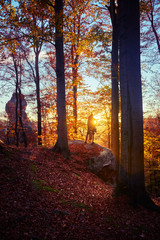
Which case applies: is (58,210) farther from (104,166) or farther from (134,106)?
(104,166)

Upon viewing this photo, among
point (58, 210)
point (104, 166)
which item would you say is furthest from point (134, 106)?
point (104, 166)

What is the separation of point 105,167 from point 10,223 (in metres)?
6.45

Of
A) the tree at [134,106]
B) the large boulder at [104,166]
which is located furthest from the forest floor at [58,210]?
the large boulder at [104,166]

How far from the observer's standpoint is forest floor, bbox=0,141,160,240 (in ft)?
8.76

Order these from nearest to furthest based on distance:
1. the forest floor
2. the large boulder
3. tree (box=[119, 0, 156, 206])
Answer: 1. the forest floor
2. tree (box=[119, 0, 156, 206])
3. the large boulder

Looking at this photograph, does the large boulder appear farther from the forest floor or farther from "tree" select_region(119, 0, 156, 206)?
"tree" select_region(119, 0, 156, 206)

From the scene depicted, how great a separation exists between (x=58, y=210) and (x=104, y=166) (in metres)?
5.22

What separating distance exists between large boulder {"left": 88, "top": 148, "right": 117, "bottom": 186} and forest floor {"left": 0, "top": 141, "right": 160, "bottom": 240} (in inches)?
92.1

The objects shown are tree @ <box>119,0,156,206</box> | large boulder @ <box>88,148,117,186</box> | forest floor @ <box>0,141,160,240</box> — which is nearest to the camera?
forest floor @ <box>0,141,160,240</box>

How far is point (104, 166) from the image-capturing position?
8.22 metres

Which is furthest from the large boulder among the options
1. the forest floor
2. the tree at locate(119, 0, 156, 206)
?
the tree at locate(119, 0, 156, 206)

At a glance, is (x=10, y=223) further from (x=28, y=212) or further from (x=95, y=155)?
(x=95, y=155)

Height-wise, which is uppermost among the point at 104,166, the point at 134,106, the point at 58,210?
the point at 134,106

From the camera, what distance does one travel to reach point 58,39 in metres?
7.43
